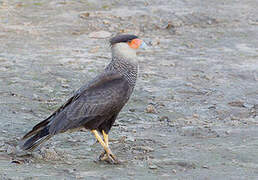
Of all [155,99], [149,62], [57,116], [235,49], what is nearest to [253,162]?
[57,116]

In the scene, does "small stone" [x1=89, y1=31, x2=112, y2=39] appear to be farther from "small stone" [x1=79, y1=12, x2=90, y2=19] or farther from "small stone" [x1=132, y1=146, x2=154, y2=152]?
"small stone" [x1=132, y1=146, x2=154, y2=152]

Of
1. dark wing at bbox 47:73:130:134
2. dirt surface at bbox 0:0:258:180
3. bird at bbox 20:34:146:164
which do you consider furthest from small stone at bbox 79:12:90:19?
dark wing at bbox 47:73:130:134

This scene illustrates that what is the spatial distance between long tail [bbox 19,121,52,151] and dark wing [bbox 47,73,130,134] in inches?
3.7

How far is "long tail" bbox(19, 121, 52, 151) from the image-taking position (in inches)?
234

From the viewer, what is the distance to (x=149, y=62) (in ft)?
34.4

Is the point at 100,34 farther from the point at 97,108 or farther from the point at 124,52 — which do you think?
the point at 97,108

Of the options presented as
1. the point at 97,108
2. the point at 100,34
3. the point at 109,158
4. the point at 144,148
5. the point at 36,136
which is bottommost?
the point at 100,34

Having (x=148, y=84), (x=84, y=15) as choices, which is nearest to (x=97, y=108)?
(x=148, y=84)

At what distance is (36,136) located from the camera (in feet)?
19.7

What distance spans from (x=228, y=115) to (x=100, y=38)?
14.5 ft

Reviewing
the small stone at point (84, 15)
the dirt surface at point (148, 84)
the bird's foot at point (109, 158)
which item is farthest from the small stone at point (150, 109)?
the small stone at point (84, 15)

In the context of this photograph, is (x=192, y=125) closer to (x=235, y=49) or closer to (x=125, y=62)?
(x=125, y=62)

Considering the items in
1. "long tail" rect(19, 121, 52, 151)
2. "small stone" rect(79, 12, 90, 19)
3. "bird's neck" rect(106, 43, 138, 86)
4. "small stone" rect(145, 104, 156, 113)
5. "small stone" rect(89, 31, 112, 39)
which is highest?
"bird's neck" rect(106, 43, 138, 86)

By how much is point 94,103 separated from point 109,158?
591 millimetres
